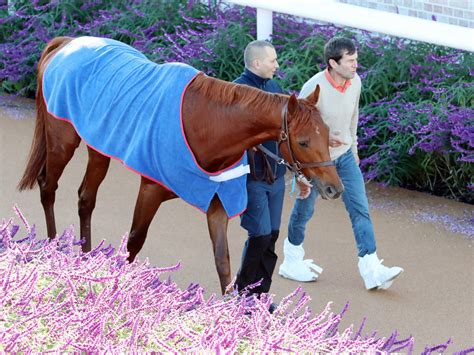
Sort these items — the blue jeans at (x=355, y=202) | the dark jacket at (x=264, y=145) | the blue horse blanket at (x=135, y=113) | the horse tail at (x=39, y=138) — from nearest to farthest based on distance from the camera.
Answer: the blue horse blanket at (x=135, y=113)
the dark jacket at (x=264, y=145)
the blue jeans at (x=355, y=202)
the horse tail at (x=39, y=138)

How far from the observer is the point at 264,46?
5473 millimetres

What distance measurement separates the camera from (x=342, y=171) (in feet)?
20.2

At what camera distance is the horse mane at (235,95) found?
5.16 m

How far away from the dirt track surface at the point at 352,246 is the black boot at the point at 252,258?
36 cm

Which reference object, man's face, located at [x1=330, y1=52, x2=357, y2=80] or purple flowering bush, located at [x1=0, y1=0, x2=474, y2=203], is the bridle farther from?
purple flowering bush, located at [x1=0, y1=0, x2=474, y2=203]

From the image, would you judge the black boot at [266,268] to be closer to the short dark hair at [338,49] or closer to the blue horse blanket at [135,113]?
the blue horse blanket at [135,113]

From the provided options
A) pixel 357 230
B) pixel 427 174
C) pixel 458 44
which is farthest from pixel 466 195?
pixel 357 230

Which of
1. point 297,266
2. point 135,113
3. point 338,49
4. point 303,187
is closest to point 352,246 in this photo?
point 297,266

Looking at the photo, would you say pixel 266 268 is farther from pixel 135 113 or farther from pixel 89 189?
pixel 89 189

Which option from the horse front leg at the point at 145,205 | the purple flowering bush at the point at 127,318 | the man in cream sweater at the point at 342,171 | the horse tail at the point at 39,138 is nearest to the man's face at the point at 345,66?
the man in cream sweater at the point at 342,171

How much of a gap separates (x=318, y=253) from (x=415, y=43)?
2.37m

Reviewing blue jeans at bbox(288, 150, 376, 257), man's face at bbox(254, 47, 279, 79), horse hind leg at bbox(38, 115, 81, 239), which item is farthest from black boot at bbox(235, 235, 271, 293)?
horse hind leg at bbox(38, 115, 81, 239)

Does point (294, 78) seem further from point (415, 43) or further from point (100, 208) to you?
point (100, 208)

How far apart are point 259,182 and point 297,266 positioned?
85 cm
